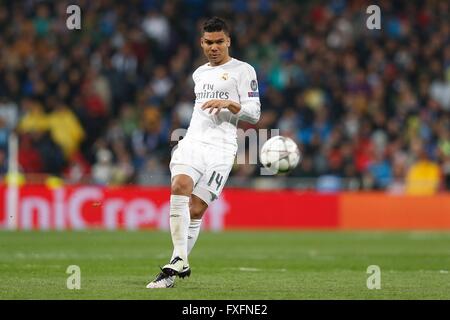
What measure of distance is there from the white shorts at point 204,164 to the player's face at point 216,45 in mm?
863

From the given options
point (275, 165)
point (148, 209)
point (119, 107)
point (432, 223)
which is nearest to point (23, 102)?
point (119, 107)

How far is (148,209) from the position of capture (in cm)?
2200

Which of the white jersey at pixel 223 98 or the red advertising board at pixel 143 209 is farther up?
the red advertising board at pixel 143 209

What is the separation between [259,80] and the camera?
24.5 metres

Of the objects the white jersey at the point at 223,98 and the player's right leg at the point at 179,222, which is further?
the white jersey at the point at 223,98

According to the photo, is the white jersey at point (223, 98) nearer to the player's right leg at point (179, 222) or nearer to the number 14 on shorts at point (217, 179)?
the number 14 on shorts at point (217, 179)

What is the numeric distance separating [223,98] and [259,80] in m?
14.3

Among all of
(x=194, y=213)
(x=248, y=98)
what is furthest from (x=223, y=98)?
(x=194, y=213)

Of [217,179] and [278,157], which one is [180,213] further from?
[278,157]

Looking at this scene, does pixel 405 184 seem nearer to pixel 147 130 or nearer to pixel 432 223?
pixel 432 223

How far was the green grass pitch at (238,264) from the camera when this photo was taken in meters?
9.58

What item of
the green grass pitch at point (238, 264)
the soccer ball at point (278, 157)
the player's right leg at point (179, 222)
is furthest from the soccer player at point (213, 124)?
the green grass pitch at point (238, 264)
